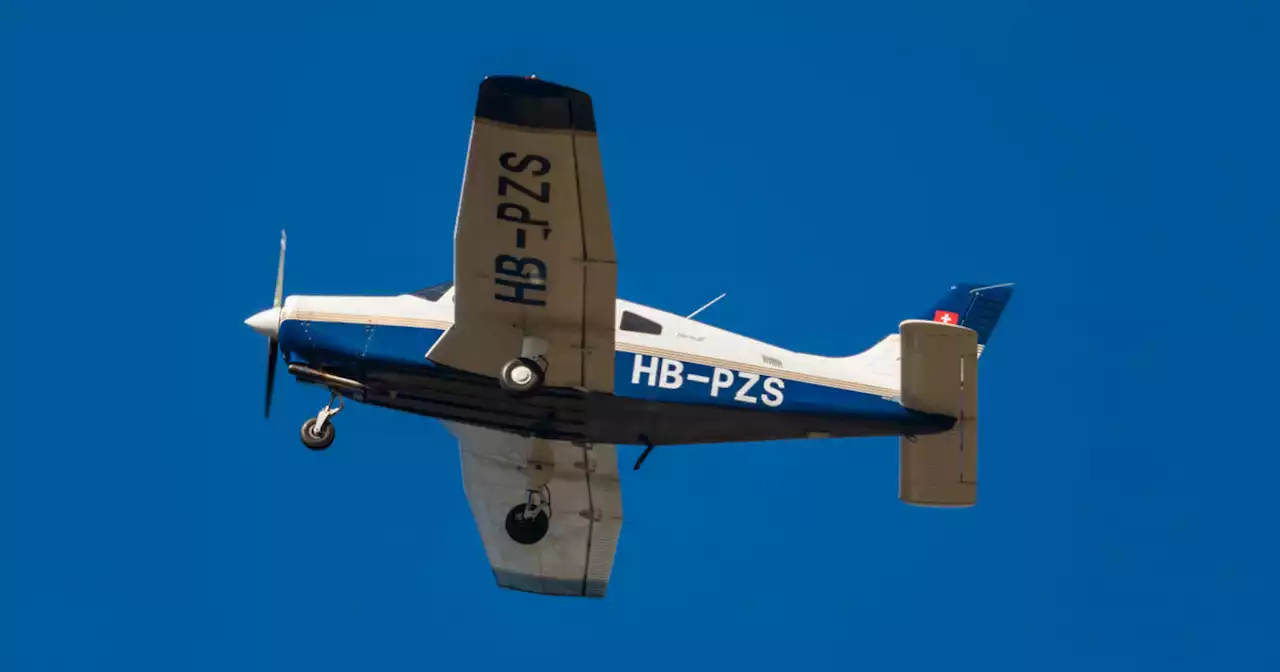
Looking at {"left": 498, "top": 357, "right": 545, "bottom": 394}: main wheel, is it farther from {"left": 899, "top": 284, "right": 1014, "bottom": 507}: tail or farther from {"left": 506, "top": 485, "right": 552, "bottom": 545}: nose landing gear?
{"left": 506, "top": 485, "right": 552, "bottom": 545}: nose landing gear

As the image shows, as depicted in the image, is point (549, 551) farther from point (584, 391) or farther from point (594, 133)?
point (594, 133)

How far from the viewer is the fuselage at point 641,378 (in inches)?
592

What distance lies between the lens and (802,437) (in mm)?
15609

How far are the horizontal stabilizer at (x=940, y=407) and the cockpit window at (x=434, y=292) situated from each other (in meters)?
4.47

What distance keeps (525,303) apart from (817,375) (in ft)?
10.1

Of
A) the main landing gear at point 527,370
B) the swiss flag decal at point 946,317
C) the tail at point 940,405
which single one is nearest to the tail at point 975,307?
the swiss flag decal at point 946,317

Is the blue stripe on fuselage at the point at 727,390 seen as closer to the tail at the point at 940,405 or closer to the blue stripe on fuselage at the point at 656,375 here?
the blue stripe on fuselage at the point at 656,375

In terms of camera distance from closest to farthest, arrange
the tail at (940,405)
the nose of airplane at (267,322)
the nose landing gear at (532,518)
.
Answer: the tail at (940,405) < the nose of airplane at (267,322) < the nose landing gear at (532,518)

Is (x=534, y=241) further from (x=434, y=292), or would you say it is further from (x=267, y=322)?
(x=267, y=322)

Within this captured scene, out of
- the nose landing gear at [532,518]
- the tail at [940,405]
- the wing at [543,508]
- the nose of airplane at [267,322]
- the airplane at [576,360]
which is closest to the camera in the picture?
the airplane at [576,360]

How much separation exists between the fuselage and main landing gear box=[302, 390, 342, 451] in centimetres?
38

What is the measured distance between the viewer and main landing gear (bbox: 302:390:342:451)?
1565 cm

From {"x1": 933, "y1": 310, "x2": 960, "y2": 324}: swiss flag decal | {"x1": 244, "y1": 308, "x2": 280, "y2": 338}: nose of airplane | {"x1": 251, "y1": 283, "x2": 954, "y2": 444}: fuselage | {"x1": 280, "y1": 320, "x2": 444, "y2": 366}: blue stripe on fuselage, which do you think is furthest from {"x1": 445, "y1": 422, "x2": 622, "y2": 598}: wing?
{"x1": 933, "y1": 310, "x2": 960, "y2": 324}: swiss flag decal

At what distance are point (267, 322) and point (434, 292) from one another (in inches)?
67.4
